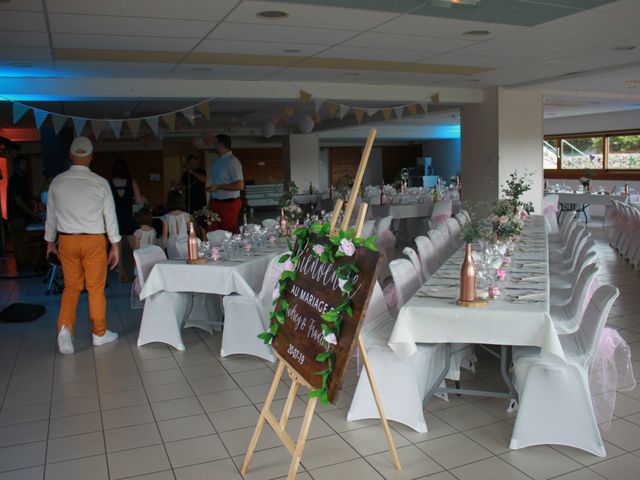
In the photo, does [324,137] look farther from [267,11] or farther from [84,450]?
[84,450]

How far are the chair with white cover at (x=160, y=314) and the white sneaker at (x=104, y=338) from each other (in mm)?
346

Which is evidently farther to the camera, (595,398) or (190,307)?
(190,307)

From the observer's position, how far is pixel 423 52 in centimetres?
660

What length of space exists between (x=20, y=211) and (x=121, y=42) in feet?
17.3

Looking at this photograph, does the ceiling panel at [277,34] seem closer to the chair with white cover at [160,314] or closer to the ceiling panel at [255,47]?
the ceiling panel at [255,47]

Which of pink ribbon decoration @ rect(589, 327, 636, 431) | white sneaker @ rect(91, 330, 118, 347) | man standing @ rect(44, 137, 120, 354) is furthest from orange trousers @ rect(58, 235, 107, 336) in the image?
pink ribbon decoration @ rect(589, 327, 636, 431)

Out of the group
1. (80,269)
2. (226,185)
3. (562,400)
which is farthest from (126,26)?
(562,400)

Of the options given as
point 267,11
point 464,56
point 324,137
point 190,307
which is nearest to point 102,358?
point 190,307

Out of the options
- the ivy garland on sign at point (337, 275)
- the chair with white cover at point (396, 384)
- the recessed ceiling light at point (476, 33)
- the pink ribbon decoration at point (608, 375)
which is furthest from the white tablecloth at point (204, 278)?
the recessed ceiling light at point (476, 33)

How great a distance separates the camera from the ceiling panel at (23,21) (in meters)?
4.49

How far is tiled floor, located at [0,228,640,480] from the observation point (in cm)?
309

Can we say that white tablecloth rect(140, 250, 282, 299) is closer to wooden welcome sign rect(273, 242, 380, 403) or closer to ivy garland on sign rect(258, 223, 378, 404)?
wooden welcome sign rect(273, 242, 380, 403)

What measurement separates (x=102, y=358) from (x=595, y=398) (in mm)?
3716

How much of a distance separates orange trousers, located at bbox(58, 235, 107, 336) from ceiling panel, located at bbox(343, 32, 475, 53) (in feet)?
9.84
